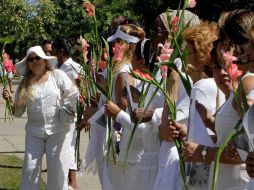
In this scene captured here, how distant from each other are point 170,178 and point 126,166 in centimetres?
143

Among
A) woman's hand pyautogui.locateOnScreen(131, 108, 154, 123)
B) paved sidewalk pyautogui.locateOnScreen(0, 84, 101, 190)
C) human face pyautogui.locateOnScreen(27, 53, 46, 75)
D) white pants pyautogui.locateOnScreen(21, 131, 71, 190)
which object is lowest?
paved sidewalk pyautogui.locateOnScreen(0, 84, 101, 190)

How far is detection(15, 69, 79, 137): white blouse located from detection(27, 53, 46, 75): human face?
132 millimetres

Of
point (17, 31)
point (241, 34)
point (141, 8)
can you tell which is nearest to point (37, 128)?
point (241, 34)

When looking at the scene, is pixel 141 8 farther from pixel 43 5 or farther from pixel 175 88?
pixel 175 88

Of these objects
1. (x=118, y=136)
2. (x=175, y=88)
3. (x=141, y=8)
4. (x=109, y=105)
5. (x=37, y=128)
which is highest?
(x=175, y=88)

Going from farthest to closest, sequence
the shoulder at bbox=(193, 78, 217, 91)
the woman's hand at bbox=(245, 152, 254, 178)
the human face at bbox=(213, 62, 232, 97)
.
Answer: the shoulder at bbox=(193, 78, 217, 91)
the human face at bbox=(213, 62, 232, 97)
the woman's hand at bbox=(245, 152, 254, 178)

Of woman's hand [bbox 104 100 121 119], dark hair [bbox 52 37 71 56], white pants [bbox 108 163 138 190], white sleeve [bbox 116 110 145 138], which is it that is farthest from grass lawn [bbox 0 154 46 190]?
white sleeve [bbox 116 110 145 138]

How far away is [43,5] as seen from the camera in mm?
29016

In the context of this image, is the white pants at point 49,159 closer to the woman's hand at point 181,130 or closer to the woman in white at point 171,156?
the woman in white at point 171,156

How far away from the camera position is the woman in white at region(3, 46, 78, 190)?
24.7ft

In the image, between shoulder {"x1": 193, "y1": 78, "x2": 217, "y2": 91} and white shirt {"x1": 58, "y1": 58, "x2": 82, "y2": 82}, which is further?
white shirt {"x1": 58, "y1": 58, "x2": 82, "y2": 82}

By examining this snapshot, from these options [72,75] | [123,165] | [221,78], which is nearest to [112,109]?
[123,165]

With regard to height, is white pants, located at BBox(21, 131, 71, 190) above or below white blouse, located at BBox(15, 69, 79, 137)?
below

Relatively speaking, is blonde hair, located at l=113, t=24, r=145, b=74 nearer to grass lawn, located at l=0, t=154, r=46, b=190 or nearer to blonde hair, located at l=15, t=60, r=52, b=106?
Result: blonde hair, located at l=15, t=60, r=52, b=106
